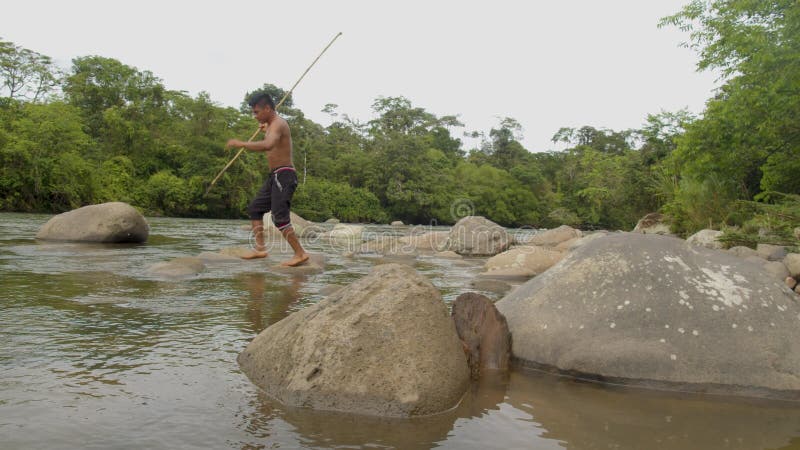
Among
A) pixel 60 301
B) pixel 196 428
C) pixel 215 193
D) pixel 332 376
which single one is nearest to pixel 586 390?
pixel 332 376

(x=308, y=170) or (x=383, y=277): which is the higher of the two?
(x=308, y=170)

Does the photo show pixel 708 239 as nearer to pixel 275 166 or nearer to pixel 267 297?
pixel 275 166

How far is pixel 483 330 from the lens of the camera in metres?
3.50

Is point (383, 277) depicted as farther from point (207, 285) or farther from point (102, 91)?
point (102, 91)

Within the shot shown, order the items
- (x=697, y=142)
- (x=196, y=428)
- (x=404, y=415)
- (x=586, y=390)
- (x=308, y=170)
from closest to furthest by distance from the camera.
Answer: (x=196, y=428), (x=404, y=415), (x=586, y=390), (x=697, y=142), (x=308, y=170)

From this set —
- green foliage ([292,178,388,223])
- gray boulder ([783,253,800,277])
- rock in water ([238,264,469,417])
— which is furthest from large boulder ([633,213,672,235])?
green foliage ([292,178,388,223])

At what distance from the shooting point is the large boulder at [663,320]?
3.14 metres

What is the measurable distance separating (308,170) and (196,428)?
57818mm

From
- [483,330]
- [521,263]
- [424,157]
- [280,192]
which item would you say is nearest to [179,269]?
[280,192]

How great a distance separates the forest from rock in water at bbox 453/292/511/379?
679 centimetres

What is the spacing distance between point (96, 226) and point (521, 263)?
8.69 meters

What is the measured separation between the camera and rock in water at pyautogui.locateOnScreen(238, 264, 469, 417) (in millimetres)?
2613

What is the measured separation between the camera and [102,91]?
43.5 metres

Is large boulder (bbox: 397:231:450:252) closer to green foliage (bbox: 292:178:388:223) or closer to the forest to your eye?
the forest
